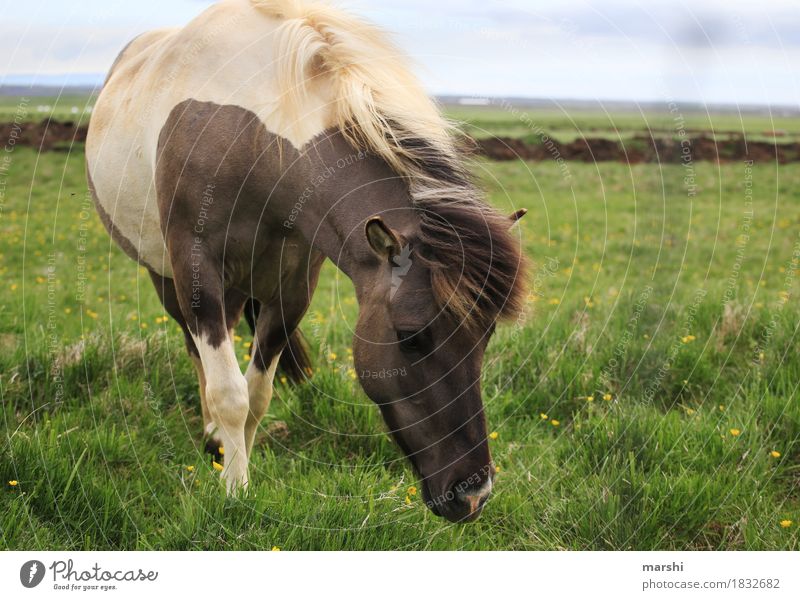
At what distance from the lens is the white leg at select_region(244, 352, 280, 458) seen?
4.82 meters

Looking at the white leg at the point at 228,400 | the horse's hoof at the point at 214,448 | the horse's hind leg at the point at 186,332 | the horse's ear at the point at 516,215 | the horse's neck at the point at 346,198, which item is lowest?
the horse's hoof at the point at 214,448

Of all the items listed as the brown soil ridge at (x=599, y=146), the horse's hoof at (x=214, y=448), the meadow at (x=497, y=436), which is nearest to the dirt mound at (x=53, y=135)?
the brown soil ridge at (x=599, y=146)

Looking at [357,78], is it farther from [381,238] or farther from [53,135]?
[53,135]

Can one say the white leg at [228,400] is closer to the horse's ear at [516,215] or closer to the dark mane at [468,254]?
the dark mane at [468,254]

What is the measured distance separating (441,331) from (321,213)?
3.07ft

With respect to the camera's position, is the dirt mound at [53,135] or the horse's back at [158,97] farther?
the dirt mound at [53,135]

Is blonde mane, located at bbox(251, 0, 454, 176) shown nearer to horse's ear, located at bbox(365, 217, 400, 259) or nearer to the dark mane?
the dark mane

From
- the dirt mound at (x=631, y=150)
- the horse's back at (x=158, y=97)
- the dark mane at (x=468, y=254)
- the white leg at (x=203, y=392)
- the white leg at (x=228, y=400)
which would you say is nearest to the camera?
the dark mane at (x=468, y=254)

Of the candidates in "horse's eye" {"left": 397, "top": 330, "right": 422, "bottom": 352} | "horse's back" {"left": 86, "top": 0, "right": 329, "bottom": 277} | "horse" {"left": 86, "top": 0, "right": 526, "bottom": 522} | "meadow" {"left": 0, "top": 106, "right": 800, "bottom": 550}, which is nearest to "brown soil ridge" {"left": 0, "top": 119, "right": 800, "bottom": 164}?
"meadow" {"left": 0, "top": 106, "right": 800, "bottom": 550}

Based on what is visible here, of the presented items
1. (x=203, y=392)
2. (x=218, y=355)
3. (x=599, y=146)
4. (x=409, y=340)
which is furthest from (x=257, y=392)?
(x=599, y=146)

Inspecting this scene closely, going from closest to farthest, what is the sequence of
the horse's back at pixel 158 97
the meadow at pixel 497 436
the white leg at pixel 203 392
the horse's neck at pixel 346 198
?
Result: the horse's neck at pixel 346 198 → the meadow at pixel 497 436 → the horse's back at pixel 158 97 → the white leg at pixel 203 392

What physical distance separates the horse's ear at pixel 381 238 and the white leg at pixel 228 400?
1224 mm

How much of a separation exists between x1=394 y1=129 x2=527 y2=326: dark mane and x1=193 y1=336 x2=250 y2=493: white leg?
144cm

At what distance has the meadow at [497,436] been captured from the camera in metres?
3.82
